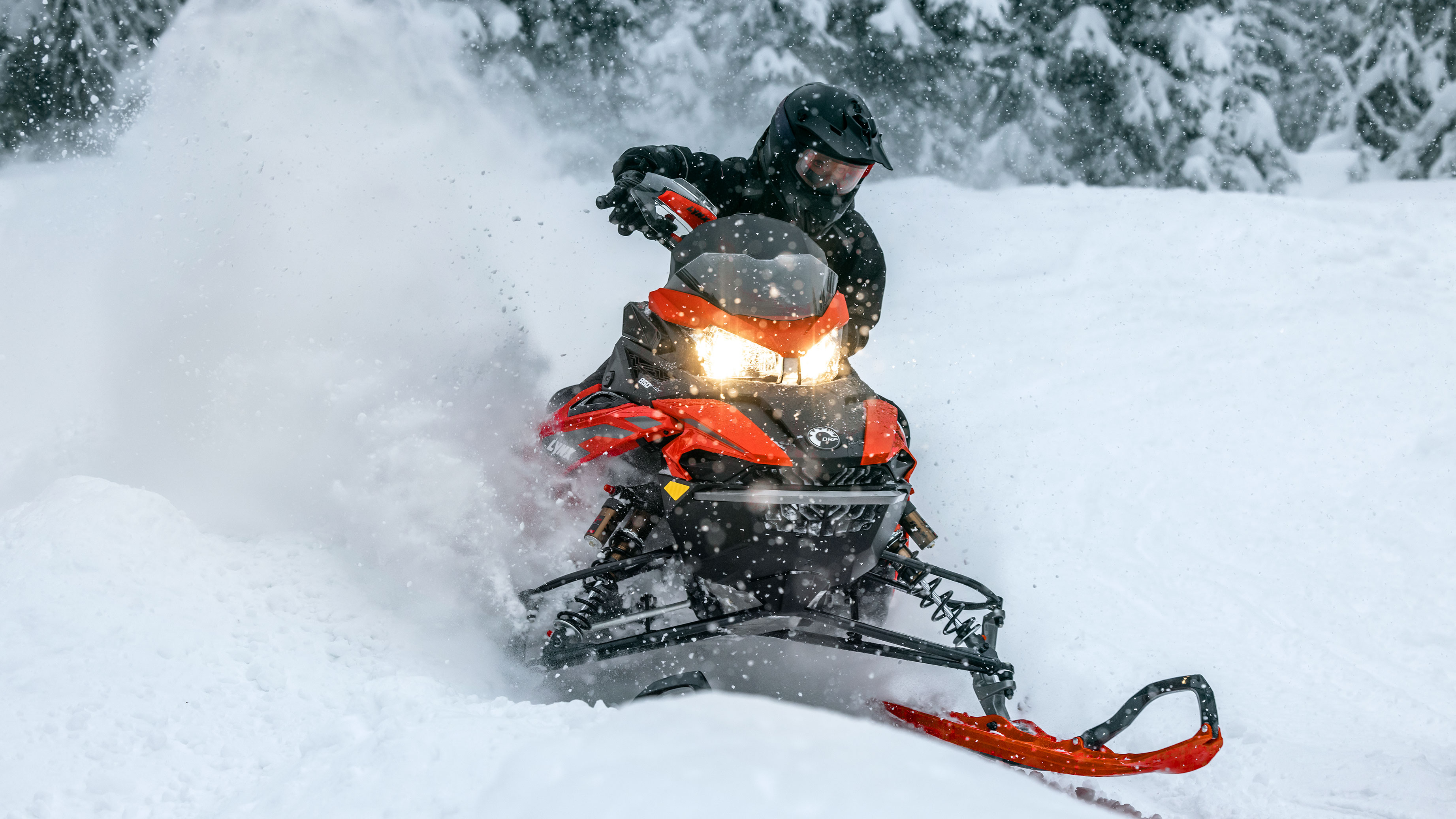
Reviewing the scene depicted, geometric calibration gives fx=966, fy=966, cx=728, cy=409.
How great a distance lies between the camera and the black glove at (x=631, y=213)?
395cm

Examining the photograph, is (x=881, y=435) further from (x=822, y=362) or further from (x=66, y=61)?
(x=66, y=61)

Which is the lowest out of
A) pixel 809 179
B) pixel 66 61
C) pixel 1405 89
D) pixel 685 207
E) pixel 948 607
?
pixel 66 61

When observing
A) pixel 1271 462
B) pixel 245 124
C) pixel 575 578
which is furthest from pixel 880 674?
pixel 245 124

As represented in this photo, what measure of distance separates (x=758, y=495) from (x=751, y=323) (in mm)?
706

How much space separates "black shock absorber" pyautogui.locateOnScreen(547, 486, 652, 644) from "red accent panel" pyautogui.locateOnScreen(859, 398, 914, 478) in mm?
917

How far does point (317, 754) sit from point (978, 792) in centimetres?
160

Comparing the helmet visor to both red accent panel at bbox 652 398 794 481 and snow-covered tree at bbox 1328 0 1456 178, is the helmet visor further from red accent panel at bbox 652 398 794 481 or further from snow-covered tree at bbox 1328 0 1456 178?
snow-covered tree at bbox 1328 0 1456 178

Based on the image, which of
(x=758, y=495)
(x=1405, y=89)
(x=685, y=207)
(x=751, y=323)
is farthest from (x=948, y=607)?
(x=1405, y=89)

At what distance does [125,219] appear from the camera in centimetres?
648

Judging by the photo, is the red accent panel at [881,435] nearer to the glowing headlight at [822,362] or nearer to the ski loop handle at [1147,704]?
the glowing headlight at [822,362]

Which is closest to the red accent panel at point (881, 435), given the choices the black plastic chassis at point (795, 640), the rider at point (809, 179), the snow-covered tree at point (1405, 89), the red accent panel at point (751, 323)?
the red accent panel at point (751, 323)

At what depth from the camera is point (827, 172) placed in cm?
388

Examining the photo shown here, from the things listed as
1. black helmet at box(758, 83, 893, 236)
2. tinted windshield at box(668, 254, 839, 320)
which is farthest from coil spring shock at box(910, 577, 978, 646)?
black helmet at box(758, 83, 893, 236)

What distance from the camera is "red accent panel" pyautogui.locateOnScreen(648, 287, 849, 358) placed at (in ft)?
11.1
